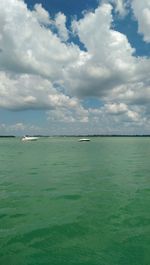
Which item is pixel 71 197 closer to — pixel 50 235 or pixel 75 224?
pixel 75 224

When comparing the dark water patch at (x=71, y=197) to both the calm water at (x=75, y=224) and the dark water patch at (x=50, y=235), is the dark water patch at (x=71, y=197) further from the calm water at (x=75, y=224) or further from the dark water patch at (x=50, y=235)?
the dark water patch at (x=50, y=235)

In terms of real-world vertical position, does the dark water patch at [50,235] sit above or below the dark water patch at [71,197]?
below

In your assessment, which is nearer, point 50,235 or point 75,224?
point 50,235

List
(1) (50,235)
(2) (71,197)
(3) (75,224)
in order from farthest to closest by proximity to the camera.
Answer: (2) (71,197), (3) (75,224), (1) (50,235)

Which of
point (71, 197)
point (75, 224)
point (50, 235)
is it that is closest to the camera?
point (50, 235)

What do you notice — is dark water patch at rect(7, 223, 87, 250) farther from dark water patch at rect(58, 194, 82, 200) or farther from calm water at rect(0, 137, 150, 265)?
dark water patch at rect(58, 194, 82, 200)

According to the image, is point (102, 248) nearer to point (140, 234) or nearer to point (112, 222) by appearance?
point (140, 234)

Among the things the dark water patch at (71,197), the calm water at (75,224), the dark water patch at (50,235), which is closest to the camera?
the calm water at (75,224)

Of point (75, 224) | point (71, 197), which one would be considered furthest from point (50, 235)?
point (71, 197)

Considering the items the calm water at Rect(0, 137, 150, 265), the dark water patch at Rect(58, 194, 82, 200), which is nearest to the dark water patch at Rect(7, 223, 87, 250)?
the calm water at Rect(0, 137, 150, 265)

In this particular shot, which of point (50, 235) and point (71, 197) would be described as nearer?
point (50, 235)

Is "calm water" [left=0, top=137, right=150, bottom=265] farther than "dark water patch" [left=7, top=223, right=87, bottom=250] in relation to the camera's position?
No

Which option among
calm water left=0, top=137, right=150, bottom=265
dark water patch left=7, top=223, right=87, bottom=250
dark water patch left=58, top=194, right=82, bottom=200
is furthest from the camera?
dark water patch left=58, top=194, right=82, bottom=200

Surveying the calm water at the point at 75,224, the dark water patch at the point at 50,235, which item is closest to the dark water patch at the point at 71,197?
the calm water at the point at 75,224
